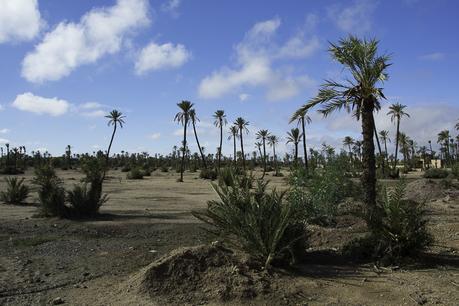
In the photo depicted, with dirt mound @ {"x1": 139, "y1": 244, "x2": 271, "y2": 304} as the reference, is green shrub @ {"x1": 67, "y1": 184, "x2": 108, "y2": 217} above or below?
above

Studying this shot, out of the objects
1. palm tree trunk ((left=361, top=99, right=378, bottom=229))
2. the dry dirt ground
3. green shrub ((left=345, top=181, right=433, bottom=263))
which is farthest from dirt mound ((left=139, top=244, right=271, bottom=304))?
palm tree trunk ((left=361, top=99, right=378, bottom=229))

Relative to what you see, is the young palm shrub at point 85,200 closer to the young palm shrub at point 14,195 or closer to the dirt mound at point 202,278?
the young palm shrub at point 14,195

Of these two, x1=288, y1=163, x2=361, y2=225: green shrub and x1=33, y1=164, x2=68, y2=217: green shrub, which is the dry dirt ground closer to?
x1=288, y1=163, x2=361, y2=225: green shrub

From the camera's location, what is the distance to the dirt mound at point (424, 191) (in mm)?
23906

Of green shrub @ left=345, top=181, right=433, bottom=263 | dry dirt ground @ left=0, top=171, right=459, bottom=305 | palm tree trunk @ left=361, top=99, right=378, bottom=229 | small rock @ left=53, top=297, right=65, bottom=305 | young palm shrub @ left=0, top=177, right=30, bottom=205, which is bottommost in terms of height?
small rock @ left=53, top=297, right=65, bottom=305

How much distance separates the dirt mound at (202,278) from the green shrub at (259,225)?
348mm

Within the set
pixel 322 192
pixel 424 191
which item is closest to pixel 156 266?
pixel 322 192

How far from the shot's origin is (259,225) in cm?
861

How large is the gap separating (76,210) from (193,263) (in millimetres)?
10981

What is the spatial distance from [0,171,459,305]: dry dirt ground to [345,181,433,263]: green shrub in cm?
29

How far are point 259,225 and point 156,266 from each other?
69.0 inches

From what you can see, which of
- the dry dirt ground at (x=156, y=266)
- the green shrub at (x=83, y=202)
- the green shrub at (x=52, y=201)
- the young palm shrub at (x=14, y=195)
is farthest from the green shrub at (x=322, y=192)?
the young palm shrub at (x=14, y=195)

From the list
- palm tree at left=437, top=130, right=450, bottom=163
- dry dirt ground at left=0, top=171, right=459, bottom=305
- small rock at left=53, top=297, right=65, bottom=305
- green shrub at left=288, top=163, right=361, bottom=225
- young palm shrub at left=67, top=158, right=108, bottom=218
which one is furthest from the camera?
palm tree at left=437, top=130, right=450, bottom=163

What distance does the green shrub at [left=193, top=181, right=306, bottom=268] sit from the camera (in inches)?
331
